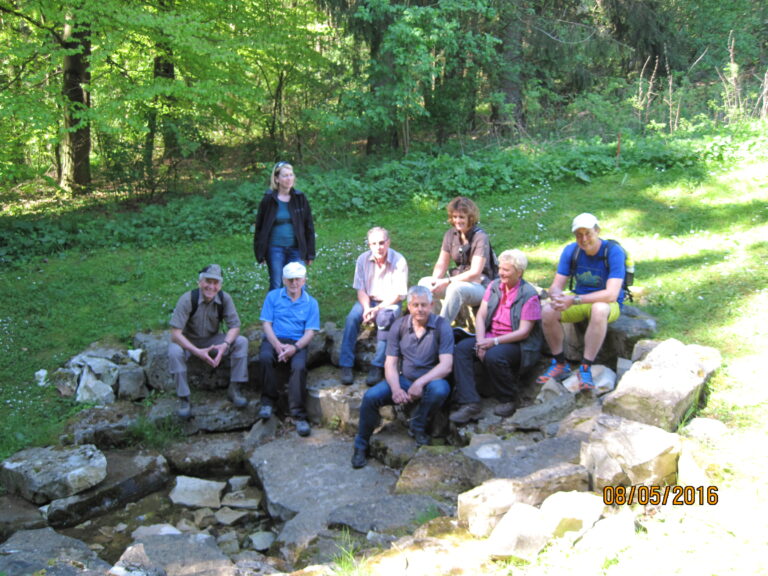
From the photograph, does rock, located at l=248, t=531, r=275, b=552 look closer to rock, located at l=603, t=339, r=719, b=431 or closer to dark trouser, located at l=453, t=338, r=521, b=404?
dark trouser, located at l=453, t=338, r=521, b=404

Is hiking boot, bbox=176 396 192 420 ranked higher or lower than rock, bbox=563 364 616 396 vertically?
lower

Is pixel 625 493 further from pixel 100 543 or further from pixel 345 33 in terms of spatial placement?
pixel 345 33

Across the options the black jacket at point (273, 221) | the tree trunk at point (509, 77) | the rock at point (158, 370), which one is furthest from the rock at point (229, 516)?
the tree trunk at point (509, 77)

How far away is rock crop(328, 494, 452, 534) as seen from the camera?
414 centimetres

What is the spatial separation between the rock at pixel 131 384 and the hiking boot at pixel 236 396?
87 centimetres

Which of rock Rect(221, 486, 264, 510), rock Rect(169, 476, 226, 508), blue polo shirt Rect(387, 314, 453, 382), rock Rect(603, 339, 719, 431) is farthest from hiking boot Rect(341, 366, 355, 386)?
rock Rect(603, 339, 719, 431)

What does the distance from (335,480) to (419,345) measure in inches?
49.8

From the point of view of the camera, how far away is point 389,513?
427cm

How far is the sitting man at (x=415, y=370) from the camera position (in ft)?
17.4

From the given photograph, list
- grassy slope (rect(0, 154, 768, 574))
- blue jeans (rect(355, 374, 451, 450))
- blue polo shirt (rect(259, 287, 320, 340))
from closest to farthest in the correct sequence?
grassy slope (rect(0, 154, 768, 574))
blue jeans (rect(355, 374, 451, 450))
blue polo shirt (rect(259, 287, 320, 340))

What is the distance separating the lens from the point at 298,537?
4.57 metres

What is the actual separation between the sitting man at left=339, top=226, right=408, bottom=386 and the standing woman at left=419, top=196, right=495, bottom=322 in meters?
0.29

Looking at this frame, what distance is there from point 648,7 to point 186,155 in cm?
1070

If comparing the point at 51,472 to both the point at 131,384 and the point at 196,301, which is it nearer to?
the point at 131,384
